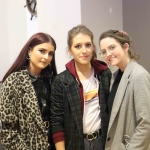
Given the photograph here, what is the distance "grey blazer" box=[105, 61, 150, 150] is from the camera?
3.33 ft

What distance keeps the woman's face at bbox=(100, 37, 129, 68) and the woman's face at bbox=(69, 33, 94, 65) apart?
0.34ft

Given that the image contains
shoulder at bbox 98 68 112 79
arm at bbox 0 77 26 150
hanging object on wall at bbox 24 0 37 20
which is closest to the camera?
arm at bbox 0 77 26 150

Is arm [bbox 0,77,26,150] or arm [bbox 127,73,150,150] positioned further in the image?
arm [bbox 0,77,26,150]

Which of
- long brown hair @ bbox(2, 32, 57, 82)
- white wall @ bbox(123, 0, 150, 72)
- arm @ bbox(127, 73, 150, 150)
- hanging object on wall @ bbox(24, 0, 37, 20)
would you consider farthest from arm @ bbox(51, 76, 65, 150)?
hanging object on wall @ bbox(24, 0, 37, 20)

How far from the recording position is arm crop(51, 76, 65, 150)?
1.26 metres

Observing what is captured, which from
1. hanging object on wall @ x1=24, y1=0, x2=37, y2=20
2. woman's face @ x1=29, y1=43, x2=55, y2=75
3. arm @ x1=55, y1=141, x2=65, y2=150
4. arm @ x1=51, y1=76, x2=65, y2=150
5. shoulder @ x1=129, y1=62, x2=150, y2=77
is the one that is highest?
hanging object on wall @ x1=24, y1=0, x2=37, y2=20

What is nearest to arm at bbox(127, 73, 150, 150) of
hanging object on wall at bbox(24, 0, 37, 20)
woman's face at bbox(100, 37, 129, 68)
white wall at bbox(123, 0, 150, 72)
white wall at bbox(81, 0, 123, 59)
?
woman's face at bbox(100, 37, 129, 68)

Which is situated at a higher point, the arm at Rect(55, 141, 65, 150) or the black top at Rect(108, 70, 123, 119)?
the black top at Rect(108, 70, 123, 119)

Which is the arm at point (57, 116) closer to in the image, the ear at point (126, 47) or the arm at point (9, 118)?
the arm at point (9, 118)

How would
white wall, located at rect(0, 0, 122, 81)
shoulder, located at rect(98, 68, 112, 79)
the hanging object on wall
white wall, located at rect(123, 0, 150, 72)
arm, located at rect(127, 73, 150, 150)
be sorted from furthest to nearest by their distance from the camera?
1. the hanging object on wall
2. white wall, located at rect(123, 0, 150, 72)
3. white wall, located at rect(0, 0, 122, 81)
4. shoulder, located at rect(98, 68, 112, 79)
5. arm, located at rect(127, 73, 150, 150)

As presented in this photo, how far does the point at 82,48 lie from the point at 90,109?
392 millimetres

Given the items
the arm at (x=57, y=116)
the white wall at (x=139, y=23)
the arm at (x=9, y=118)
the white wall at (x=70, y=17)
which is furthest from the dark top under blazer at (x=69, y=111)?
the white wall at (x=139, y=23)

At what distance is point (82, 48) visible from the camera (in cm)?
124

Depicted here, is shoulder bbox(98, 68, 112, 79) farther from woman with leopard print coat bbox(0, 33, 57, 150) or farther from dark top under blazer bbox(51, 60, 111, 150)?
woman with leopard print coat bbox(0, 33, 57, 150)
